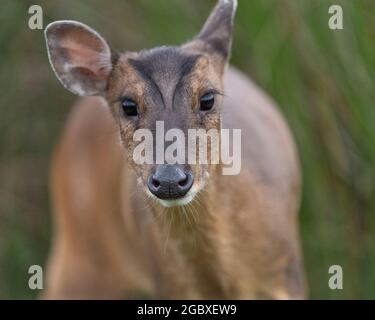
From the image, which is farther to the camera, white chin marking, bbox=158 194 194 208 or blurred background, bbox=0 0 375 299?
blurred background, bbox=0 0 375 299

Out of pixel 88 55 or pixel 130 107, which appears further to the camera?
pixel 88 55

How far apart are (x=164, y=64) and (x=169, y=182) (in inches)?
22.4

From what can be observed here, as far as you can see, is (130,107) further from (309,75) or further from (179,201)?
(309,75)

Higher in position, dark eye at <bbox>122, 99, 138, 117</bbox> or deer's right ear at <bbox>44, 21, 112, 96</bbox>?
deer's right ear at <bbox>44, 21, 112, 96</bbox>

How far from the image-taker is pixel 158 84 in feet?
15.3

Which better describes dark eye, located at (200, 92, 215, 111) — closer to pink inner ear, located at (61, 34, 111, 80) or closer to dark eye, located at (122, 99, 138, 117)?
dark eye, located at (122, 99, 138, 117)

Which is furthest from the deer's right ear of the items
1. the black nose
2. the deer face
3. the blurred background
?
the blurred background

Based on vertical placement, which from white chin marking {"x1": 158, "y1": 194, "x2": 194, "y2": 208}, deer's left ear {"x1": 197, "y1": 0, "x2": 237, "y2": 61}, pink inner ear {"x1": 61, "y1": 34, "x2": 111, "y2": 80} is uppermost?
deer's left ear {"x1": 197, "y1": 0, "x2": 237, "y2": 61}

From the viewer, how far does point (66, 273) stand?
6824 millimetres

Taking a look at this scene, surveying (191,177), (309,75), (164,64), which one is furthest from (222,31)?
(309,75)

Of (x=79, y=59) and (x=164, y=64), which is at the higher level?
(x=79, y=59)

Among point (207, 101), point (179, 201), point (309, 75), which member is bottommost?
point (179, 201)

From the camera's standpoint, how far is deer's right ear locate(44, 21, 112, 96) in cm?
503

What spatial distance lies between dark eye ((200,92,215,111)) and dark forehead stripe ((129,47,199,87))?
116 millimetres
